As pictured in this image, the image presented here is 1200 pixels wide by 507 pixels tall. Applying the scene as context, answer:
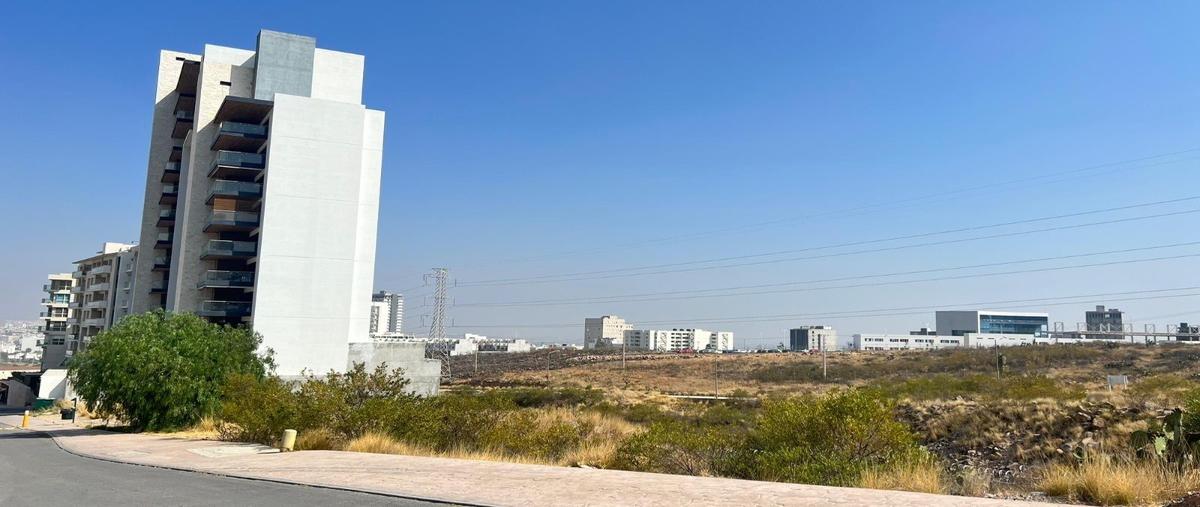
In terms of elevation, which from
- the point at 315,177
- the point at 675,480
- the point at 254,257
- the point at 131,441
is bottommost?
the point at 131,441

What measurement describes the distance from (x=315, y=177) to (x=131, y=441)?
36.3 m

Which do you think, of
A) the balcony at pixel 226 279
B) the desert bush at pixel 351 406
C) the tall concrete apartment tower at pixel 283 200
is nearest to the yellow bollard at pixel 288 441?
the desert bush at pixel 351 406

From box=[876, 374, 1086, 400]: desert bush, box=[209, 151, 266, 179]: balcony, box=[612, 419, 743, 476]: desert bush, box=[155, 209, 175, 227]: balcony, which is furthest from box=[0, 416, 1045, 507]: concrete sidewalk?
box=[155, 209, 175, 227]: balcony

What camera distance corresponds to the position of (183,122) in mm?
71500

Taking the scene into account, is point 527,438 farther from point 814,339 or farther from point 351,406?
point 814,339

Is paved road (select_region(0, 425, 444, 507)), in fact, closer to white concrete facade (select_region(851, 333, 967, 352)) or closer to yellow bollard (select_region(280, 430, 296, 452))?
yellow bollard (select_region(280, 430, 296, 452))

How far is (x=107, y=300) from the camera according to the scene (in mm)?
94000

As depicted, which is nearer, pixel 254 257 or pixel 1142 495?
pixel 1142 495

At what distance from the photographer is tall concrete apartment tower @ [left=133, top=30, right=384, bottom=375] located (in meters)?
58.1

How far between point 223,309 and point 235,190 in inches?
383

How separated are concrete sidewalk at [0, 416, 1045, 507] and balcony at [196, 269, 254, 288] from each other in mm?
42249

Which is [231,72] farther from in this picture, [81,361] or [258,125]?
[81,361]

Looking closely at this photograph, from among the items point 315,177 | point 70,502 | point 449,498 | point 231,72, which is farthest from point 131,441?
point 231,72

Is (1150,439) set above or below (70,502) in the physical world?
above
